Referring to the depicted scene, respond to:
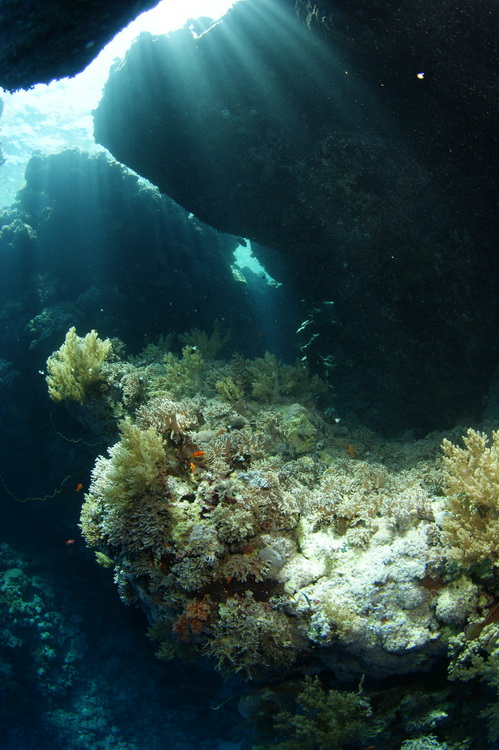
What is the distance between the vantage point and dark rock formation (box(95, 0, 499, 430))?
5816mm

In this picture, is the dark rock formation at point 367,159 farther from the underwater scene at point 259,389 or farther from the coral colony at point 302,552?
the coral colony at point 302,552

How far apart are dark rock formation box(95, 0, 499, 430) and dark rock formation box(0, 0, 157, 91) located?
343 cm

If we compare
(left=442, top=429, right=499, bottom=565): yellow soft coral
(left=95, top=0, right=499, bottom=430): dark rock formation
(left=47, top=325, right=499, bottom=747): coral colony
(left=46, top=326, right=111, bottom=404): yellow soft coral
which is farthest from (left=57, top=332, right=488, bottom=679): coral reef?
(left=95, top=0, right=499, bottom=430): dark rock formation

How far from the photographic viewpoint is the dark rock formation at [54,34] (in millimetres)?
3398

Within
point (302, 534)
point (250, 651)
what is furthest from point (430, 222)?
point (250, 651)

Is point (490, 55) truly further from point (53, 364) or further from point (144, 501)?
point (53, 364)

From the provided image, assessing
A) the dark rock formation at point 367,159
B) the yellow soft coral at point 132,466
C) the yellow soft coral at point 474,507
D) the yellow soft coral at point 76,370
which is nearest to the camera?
the yellow soft coral at point 474,507

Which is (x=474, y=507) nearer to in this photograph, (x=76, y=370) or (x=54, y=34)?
(x=54, y=34)

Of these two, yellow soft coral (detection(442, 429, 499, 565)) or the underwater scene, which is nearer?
yellow soft coral (detection(442, 429, 499, 565))

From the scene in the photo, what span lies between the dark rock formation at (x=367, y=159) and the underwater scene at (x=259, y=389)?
1.7 inches

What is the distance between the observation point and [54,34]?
3.61m

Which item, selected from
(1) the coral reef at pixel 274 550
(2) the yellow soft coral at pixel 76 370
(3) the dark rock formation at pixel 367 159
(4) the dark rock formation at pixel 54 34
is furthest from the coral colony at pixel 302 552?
(4) the dark rock formation at pixel 54 34

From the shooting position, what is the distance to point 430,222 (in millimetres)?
6445

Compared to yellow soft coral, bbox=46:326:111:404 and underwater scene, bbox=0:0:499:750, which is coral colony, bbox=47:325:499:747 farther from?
yellow soft coral, bbox=46:326:111:404
